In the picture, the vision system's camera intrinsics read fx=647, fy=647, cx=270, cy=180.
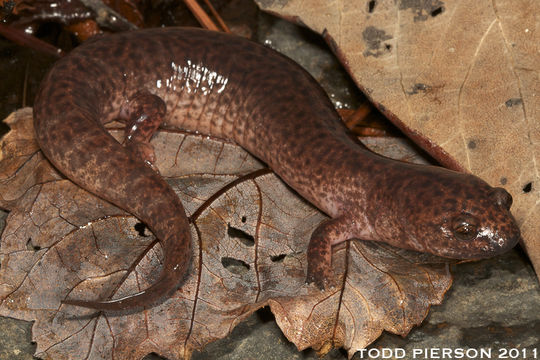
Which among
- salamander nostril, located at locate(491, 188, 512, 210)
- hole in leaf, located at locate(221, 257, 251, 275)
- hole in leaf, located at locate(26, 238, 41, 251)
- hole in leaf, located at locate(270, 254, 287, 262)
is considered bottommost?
hole in leaf, located at locate(26, 238, 41, 251)

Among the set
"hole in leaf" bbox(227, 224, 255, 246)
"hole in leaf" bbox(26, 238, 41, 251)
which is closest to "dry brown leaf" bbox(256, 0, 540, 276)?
"hole in leaf" bbox(227, 224, 255, 246)

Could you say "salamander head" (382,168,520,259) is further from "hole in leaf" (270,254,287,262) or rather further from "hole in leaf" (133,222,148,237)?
"hole in leaf" (133,222,148,237)

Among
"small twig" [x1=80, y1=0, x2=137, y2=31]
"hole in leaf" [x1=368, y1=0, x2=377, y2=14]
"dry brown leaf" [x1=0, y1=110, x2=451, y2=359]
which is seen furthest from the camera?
"small twig" [x1=80, y1=0, x2=137, y2=31]

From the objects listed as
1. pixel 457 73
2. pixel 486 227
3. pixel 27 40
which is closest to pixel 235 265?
pixel 486 227

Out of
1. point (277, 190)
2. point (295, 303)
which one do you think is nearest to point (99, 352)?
point (295, 303)

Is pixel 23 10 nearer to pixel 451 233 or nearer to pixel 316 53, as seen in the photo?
pixel 316 53

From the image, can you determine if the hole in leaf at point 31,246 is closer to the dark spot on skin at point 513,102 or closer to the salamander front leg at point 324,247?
the salamander front leg at point 324,247

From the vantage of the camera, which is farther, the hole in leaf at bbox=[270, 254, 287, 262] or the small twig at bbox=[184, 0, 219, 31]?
the small twig at bbox=[184, 0, 219, 31]

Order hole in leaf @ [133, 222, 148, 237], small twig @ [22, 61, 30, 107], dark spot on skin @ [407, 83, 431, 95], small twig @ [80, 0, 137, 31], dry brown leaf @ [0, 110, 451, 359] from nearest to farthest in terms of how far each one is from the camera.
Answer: dry brown leaf @ [0, 110, 451, 359], hole in leaf @ [133, 222, 148, 237], dark spot on skin @ [407, 83, 431, 95], small twig @ [22, 61, 30, 107], small twig @ [80, 0, 137, 31]
